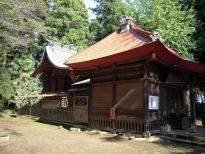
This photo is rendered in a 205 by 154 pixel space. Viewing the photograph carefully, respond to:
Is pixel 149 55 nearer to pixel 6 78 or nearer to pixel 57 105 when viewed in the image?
pixel 57 105

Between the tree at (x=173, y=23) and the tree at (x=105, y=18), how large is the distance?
7.68 meters

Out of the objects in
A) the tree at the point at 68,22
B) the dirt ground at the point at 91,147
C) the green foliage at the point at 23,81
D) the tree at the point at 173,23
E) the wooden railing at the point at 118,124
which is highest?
the tree at the point at 68,22

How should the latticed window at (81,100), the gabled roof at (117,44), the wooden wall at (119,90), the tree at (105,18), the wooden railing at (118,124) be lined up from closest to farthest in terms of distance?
the wooden railing at (118,124), the wooden wall at (119,90), the gabled roof at (117,44), the latticed window at (81,100), the tree at (105,18)

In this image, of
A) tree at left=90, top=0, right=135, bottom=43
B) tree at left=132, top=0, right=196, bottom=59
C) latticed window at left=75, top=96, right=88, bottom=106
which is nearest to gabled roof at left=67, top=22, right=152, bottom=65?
latticed window at left=75, top=96, right=88, bottom=106

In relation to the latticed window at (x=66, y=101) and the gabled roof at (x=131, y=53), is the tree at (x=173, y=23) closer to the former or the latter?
the gabled roof at (x=131, y=53)

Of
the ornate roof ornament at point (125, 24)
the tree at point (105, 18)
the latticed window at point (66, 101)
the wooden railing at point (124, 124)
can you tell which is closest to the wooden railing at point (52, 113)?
the latticed window at point (66, 101)

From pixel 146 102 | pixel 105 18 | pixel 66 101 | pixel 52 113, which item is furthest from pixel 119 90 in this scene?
pixel 105 18

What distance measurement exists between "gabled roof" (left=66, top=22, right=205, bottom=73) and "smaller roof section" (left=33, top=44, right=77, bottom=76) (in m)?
6.08

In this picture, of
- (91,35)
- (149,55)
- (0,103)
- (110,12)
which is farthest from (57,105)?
(110,12)

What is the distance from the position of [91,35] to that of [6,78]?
53.7 feet

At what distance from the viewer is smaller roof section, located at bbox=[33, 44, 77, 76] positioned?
24.0 meters

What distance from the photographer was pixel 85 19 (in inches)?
1563

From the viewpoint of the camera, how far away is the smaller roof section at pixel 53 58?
78.8ft

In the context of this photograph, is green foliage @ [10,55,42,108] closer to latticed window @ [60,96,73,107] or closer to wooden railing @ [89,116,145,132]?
latticed window @ [60,96,73,107]
